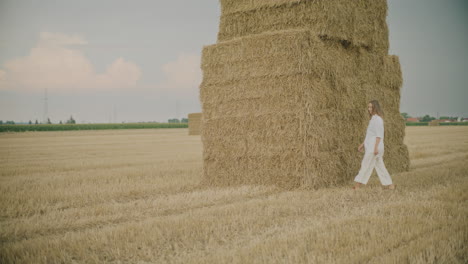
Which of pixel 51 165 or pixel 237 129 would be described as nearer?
pixel 237 129

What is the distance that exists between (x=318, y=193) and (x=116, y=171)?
561cm

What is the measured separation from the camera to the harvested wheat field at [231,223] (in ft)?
13.0

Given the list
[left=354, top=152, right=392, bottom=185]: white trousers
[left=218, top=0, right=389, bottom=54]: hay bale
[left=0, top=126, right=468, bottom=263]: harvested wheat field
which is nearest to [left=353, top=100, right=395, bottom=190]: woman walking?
[left=354, top=152, right=392, bottom=185]: white trousers

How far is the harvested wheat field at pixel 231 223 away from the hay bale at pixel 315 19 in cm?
332

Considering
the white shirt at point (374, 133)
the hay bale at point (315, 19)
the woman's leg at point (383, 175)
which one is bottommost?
the woman's leg at point (383, 175)

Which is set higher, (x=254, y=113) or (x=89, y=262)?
(x=254, y=113)

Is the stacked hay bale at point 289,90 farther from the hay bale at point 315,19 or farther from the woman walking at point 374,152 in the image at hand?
the woman walking at point 374,152

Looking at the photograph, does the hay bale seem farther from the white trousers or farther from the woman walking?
the white trousers

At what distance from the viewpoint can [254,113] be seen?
8492 mm

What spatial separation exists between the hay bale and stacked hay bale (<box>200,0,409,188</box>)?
0.02 metres

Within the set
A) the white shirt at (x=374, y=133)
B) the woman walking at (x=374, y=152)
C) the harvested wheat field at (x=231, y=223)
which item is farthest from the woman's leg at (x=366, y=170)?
the harvested wheat field at (x=231, y=223)

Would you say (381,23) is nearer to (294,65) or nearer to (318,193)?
(294,65)

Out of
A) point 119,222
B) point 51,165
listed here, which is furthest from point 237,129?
point 51,165

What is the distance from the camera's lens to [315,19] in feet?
27.0
